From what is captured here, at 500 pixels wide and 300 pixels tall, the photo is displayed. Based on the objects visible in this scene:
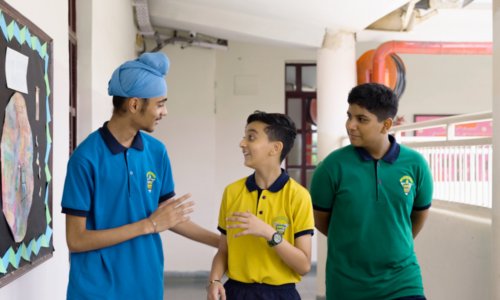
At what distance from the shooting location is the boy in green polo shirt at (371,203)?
162cm

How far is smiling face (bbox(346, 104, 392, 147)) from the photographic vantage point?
1.68m

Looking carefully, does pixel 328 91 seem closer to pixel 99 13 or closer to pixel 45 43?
pixel 99 13

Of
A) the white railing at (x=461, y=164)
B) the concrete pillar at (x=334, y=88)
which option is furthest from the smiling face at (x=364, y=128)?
the concrete pillar at (x=334, y=88)

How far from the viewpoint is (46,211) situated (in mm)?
2076

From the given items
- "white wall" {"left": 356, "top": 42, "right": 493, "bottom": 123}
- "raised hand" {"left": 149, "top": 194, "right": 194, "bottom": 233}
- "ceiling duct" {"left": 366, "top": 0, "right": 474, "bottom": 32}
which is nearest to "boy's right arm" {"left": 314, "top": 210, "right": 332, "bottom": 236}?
"raised hand" {"left": 149, "top": 194, "right": 194, "bottom": 233}

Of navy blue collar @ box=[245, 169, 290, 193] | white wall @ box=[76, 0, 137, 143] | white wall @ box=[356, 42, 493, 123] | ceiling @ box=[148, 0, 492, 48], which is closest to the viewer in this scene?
navy blue collar @ box=[245, 169, 290, 193]

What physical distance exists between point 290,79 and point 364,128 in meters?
5.36

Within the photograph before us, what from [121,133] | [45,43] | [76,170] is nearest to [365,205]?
[121,133]

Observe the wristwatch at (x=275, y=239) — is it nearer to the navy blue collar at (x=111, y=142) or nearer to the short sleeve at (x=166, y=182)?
the short sleeve at (x=166, y=182)

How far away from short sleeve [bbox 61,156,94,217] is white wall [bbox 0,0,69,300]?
0.85 m

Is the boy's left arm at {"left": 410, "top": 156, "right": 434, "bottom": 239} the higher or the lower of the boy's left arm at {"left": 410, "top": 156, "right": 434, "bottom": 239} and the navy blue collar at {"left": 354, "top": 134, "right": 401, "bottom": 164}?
the lower

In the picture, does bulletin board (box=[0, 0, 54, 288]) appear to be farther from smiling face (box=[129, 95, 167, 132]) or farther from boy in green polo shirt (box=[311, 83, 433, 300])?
boy in green polo shirt (box=[311, 83, 433, 300])

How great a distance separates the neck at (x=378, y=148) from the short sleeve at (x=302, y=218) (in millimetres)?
391

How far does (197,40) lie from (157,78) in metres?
4.82
